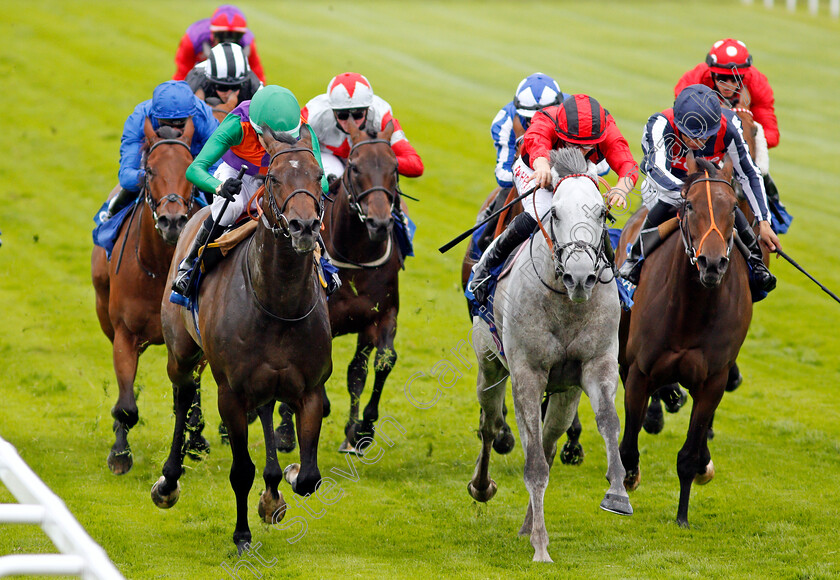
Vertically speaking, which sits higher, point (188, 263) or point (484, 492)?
point (188, 263)

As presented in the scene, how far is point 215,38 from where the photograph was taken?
12.1 metres

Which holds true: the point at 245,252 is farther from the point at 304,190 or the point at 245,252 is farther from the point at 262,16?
the point at 262,16

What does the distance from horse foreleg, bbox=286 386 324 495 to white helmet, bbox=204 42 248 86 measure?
4481 mm

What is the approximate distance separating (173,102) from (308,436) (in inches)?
122

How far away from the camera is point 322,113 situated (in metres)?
9.17

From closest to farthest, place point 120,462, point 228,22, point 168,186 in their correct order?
point 168,186, point 120,462, point 228,22

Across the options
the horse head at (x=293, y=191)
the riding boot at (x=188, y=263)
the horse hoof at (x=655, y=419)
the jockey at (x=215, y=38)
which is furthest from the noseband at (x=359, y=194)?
the jockey at (x=215, y=38)

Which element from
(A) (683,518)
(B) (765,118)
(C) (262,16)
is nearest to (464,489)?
(A) (683,518)

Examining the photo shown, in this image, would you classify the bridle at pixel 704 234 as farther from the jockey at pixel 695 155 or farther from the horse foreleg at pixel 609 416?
the horse foreleg at pixel 609 416

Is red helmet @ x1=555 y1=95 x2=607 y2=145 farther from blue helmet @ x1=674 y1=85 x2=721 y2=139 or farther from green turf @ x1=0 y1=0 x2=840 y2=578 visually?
green turf @ x1=0 y1=0 x2=840 y2=578

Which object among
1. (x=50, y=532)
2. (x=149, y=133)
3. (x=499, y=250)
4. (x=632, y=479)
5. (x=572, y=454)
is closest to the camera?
(x=50, y=532)

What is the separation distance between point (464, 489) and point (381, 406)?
2781 mm

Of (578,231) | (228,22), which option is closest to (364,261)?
(578,231)

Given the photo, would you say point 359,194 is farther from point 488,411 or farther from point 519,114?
point 488,411
